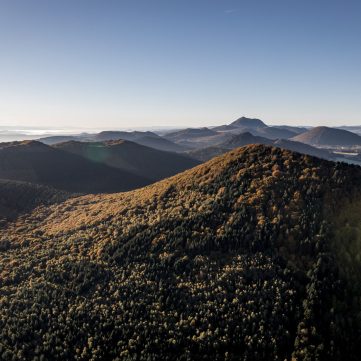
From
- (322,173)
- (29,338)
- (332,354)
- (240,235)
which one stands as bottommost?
(29,338)

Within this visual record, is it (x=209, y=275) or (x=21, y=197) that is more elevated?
(x=209, y=275)

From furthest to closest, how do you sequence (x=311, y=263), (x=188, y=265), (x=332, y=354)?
(x=188, y=265) → (x=311, y=263) → (x=332, y=354)

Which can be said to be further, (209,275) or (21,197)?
(21,197)

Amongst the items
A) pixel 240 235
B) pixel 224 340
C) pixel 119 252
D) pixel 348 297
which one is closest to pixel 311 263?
pixel 348 297

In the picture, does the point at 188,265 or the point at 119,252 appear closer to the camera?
the point at 188,265

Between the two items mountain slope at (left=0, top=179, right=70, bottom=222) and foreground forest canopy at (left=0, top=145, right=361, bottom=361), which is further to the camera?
mountain slope at (left=0, top=179, right=70, bottom=222)

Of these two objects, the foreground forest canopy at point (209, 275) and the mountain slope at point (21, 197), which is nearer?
the foreground forest canopy at point (209, 275)

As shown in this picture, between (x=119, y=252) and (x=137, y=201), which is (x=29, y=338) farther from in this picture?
(x=137, y=201)

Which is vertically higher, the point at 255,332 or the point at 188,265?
the point at 188,265
